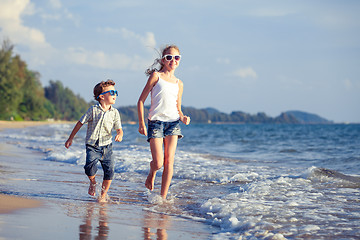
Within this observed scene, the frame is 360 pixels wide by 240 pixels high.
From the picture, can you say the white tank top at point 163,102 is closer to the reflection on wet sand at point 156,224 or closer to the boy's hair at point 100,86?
the boy's hair at point 100,86

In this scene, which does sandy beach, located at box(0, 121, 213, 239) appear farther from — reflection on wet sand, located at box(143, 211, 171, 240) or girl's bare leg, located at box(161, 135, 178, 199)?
girl's bare leg, located at box(161, 135, 178, 199)

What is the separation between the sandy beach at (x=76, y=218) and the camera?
3174mm

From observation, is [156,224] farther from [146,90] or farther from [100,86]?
[100,86]

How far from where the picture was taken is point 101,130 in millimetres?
4773

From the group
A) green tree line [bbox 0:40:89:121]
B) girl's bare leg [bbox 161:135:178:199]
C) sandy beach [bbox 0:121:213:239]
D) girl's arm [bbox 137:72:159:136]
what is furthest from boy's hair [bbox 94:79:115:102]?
green tree line [bbox 0:40:89:121]

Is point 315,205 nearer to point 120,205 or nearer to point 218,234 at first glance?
point 218,234

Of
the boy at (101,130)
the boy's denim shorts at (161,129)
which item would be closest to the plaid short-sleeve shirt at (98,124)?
the boy at (101,130)

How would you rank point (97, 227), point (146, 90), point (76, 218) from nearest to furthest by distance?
point (97, 227), point (76, 218), point (146, 90)

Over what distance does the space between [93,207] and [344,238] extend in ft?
8.45

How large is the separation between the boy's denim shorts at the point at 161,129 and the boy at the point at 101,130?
38 centimetres

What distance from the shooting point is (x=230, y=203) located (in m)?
4.76

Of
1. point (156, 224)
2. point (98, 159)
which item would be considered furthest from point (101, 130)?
point (156, 224)

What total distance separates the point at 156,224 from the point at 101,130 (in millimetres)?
1522

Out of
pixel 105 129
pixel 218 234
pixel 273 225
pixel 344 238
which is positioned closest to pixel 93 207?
pixel 105 129
